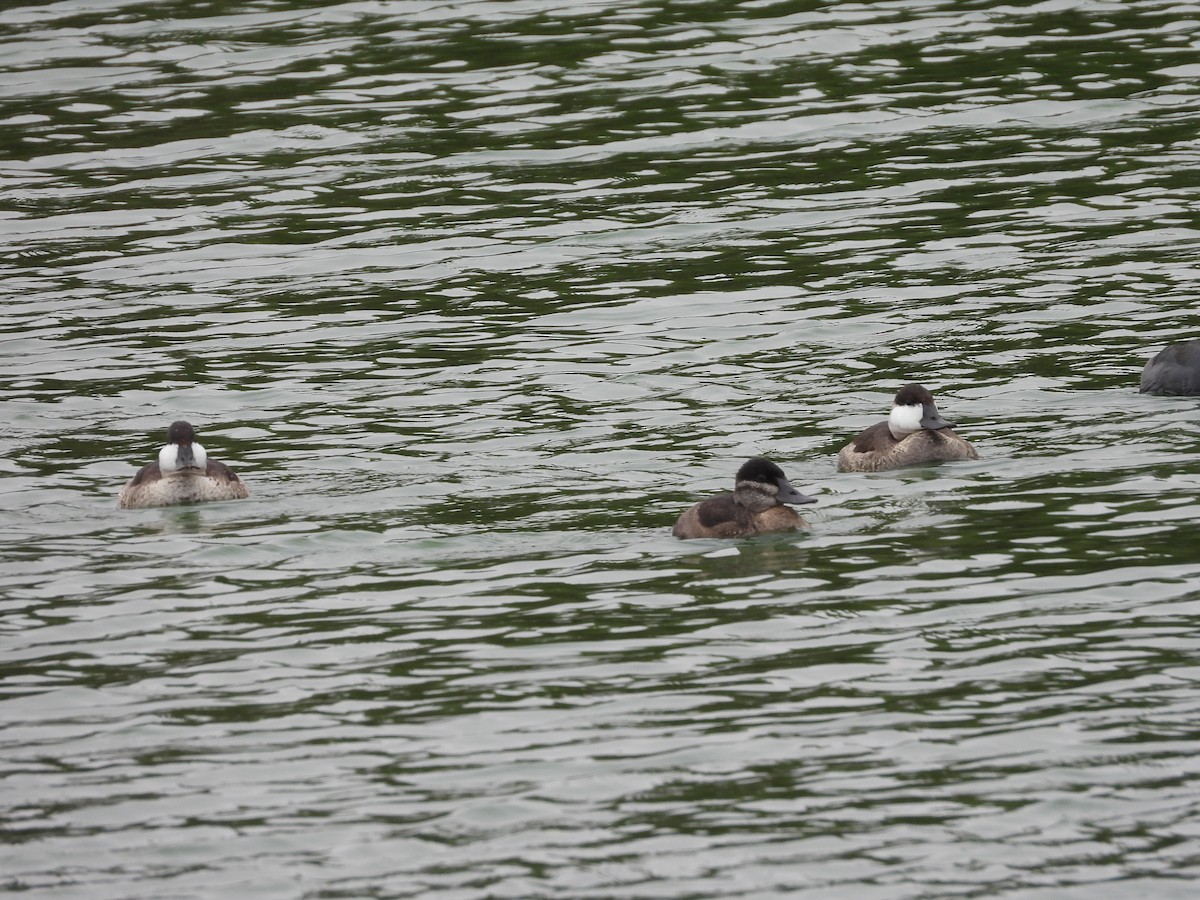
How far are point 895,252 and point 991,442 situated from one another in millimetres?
5464

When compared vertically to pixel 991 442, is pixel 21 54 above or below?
above

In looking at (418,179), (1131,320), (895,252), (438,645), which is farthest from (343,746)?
(418,179)

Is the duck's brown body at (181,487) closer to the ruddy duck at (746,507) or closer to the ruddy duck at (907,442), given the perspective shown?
the ruddy duck at (746,507)

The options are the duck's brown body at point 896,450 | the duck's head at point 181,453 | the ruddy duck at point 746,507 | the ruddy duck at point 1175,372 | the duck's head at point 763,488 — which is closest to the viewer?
the ruddy duck at point 746,507

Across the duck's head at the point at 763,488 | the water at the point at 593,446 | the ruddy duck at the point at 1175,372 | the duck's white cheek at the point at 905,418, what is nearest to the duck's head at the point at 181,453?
the water at the point at 593,446

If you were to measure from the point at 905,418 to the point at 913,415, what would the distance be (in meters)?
0.07

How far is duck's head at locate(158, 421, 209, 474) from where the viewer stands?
14.7 m

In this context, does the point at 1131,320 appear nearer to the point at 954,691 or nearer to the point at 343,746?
the point at 954,691

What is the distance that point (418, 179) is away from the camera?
23781 mm

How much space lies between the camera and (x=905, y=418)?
14586 mm

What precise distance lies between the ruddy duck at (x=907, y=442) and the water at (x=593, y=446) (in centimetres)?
19

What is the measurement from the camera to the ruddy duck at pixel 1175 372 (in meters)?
15.5

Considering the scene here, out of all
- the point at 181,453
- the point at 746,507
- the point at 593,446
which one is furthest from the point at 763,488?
the point at 181,453

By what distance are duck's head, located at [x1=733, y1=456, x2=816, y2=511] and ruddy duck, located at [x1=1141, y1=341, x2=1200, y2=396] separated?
3.86 metres
